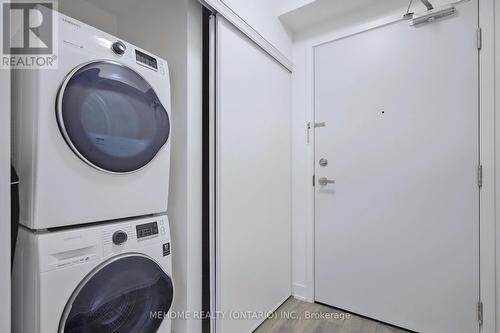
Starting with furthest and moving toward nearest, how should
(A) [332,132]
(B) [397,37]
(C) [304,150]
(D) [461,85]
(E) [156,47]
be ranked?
(C) [304,150], (A) [332,132], (B) [397,37], (D) [461,85], (E) [156,47]

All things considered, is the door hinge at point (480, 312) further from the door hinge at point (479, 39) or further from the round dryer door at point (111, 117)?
the round dryer door at point (111, 117)

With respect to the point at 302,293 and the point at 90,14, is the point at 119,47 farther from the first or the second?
the point at 302,293

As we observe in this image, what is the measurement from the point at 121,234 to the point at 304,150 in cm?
158

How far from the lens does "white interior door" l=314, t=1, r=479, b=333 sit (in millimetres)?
1557

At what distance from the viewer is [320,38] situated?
81.3 inches

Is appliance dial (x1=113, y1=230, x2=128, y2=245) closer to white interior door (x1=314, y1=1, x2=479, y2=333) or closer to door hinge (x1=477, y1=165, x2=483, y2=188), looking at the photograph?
white interior door (x1=314, y1=1, x2=479, y2=333)

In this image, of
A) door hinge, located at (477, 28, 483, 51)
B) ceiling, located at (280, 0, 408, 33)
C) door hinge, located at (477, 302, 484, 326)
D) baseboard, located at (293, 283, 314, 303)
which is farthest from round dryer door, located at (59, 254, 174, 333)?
door hinge, located at (477, 28, 483, 51)

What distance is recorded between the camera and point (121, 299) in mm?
976

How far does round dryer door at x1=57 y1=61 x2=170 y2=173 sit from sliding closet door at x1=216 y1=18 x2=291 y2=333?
41 cm

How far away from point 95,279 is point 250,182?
988 millimetres

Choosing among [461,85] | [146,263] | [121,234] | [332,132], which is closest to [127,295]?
[146,263]

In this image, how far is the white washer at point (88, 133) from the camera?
79cm

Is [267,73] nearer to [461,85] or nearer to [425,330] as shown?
[461,85]

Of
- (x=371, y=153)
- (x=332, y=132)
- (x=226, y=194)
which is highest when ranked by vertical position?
(x=332, y=132)
